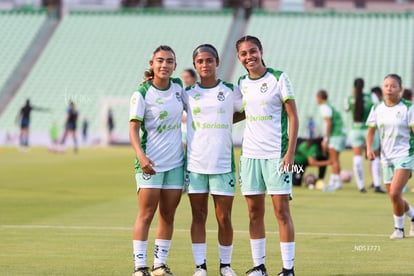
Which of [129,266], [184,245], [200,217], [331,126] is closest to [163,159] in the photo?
[200,217]

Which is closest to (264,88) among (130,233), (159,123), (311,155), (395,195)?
(159,123)

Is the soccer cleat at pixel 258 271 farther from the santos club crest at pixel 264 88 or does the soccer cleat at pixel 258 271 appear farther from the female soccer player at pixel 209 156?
the santos club crest at pixel 264 88

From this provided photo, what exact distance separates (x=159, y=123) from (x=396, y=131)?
482 centimetres

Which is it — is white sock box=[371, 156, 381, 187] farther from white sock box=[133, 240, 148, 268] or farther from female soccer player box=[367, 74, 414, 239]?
white sock box=[133, 240, 148, 268]

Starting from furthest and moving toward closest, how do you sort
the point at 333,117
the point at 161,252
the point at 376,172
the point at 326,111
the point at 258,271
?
the point at 333,117
the point at 326,111
the point at 376,172
the point at 161,252
the point at 258,271

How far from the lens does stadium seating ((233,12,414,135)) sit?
2020 inches

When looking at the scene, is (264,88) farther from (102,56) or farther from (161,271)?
(102,56)

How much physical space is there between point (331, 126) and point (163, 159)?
42.6 ft

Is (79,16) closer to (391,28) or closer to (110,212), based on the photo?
(391,28)

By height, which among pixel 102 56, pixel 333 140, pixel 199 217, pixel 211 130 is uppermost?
pixel 102 56

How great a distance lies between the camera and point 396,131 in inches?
557

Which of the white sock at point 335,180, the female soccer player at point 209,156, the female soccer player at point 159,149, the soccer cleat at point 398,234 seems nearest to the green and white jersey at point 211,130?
the female soccer player at point 209,156

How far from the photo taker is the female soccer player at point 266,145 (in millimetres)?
10328

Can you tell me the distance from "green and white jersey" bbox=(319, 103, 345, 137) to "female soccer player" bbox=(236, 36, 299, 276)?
12.2m
